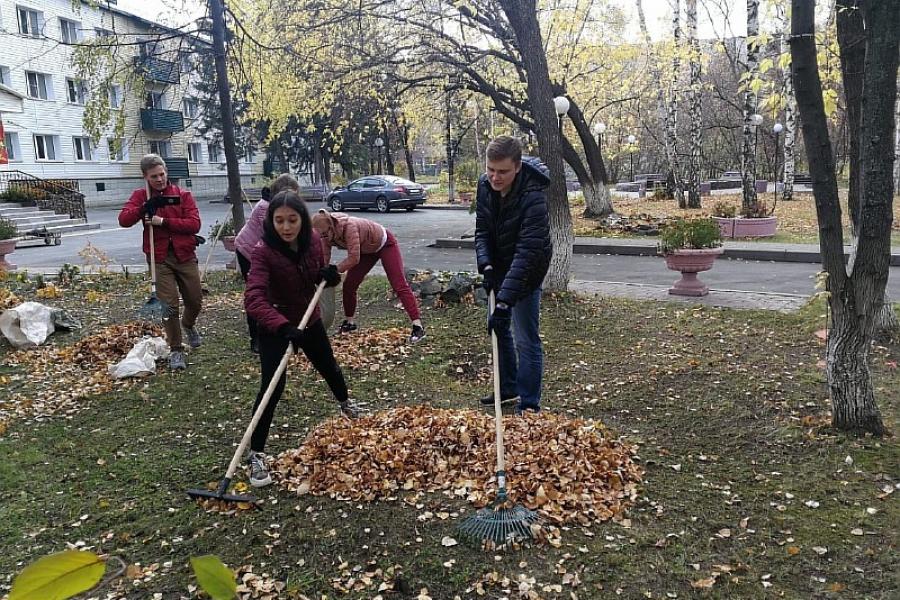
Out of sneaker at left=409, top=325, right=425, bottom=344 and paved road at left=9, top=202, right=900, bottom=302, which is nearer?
sneaker at left=409, top=325, right=425, bottom=344

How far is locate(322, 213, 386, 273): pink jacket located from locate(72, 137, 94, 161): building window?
30942 mm

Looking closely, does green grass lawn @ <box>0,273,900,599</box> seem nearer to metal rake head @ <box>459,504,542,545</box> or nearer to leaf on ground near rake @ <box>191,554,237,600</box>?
metal rake head @ <box>459,504,542,545</box>

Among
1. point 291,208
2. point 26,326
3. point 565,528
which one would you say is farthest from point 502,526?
point 26,326

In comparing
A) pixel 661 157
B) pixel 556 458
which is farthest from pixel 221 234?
pixel 661 157

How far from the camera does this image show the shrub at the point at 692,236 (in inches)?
320

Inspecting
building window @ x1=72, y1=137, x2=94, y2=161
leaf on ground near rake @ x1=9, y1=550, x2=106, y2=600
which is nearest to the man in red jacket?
leaf on ground near rake @ x1=9, y1=550, x2=106, y2=600

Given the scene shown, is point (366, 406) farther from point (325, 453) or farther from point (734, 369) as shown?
point (734, 369)

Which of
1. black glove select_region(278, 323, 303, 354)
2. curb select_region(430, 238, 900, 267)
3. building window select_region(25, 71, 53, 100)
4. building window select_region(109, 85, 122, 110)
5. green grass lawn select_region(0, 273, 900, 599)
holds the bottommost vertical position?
Answer: green grass lawn select_region(0, 273, 900, 599)

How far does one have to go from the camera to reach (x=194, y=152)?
40.3m

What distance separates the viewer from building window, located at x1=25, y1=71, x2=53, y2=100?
2927 centimetres

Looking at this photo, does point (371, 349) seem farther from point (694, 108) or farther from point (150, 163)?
point (694, 108)

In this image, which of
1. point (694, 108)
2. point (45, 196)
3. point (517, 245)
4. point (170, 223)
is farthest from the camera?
point (45, 196)

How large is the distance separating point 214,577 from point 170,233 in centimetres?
555

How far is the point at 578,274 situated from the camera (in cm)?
1086
